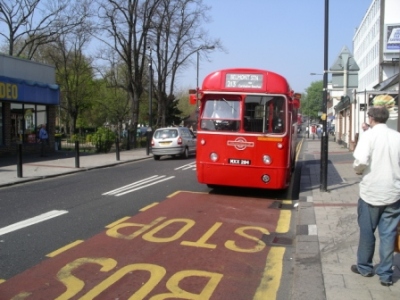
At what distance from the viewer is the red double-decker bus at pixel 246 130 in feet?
34.2

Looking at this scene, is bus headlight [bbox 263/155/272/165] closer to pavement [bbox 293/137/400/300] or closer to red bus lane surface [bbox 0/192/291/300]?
pavement [bbox 293/137/400/300]

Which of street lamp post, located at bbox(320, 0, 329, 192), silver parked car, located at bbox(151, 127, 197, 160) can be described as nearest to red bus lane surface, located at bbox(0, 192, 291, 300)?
street lamp post, located at bbox(320, 0, 329, 192)

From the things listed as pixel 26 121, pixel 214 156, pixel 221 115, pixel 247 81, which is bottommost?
pixel 214 156

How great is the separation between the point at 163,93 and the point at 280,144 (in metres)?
31.6

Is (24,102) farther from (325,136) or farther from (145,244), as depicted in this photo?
(145,244)

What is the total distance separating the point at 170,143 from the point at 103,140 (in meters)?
6.02

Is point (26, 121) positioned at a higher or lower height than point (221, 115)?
higher

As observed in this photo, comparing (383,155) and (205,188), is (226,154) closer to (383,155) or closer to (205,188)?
(205,188)

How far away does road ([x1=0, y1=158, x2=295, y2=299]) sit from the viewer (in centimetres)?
498

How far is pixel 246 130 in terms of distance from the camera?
34.6 feet

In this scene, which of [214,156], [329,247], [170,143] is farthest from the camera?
[170,143]

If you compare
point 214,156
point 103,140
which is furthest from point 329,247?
point 103,140

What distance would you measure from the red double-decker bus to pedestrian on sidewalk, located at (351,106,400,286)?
5.55 meters

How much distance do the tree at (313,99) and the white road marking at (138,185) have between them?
121 m
